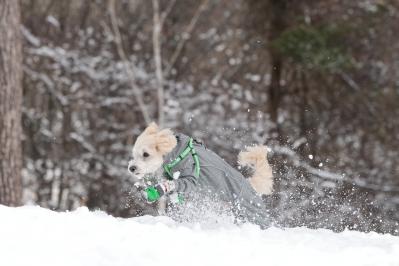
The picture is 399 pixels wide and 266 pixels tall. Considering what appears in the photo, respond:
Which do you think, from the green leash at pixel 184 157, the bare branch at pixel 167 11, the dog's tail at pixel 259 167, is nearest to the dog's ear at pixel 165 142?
the green leash at pixel 184 157

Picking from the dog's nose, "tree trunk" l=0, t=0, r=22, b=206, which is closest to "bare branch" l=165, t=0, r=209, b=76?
"tree trunk" l=0, t=0, r=22, b=206

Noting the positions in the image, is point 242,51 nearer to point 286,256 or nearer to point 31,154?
point 31,154

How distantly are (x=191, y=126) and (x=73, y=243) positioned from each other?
13.8m

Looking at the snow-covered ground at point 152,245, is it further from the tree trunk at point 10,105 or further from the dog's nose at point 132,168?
the tree trunk at point 10,105

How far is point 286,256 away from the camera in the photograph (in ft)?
15.0

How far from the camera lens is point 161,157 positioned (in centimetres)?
627

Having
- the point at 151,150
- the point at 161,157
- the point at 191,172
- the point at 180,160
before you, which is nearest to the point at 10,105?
the point at 151,150

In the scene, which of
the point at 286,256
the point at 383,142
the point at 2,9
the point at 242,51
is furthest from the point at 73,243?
the point at 242,51

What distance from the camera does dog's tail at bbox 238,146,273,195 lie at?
6590 millimetres

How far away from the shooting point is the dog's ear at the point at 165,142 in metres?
6.22

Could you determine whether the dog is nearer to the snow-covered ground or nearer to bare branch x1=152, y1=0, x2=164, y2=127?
the snow-covered ground

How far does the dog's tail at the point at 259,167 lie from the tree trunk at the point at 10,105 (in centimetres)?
307

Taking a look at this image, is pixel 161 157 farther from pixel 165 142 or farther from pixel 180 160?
pixel 180 160

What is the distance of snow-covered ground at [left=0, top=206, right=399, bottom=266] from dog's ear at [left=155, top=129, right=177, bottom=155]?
45.1 inches
